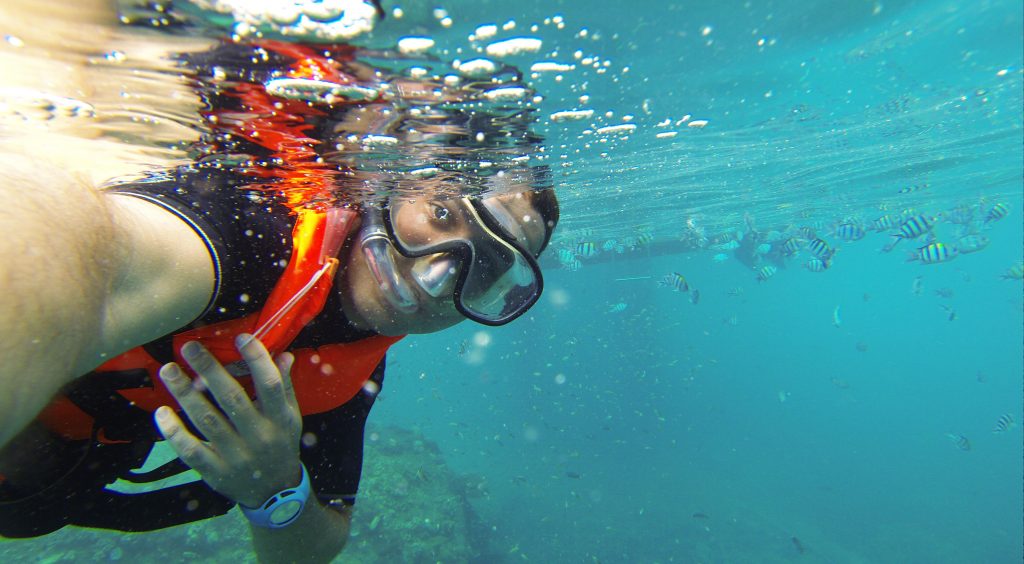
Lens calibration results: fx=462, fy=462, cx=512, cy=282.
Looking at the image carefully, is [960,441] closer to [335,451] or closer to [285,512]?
[335,451]

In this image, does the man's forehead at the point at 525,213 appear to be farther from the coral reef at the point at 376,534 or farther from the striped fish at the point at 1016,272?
the striped fish at the point at 1016,272

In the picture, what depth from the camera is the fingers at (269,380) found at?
6.63 ft

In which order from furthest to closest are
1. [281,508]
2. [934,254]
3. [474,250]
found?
[934,254]
[474,250]
[281,508]

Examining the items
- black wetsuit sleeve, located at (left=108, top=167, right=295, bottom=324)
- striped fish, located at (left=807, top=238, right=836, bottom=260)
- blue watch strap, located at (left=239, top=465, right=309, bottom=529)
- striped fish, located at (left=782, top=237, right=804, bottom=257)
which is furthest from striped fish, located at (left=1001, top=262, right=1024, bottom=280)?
black wetsuit sleeve, located at (left=108, top=167, right=295, bottom=324)

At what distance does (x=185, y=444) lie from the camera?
210 centimetres

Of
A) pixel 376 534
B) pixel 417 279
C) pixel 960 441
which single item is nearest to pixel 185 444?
pixel 417 279

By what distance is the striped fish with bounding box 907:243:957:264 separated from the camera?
40.1 ft

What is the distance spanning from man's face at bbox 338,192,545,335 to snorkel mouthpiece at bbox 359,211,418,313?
0.03 m

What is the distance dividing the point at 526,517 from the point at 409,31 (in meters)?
23.7

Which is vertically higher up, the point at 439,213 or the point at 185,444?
the point at 439,213

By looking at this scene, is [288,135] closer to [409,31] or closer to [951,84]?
[409,31]

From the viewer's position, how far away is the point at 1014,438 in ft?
214

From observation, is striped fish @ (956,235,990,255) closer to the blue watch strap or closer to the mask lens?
the mask lens

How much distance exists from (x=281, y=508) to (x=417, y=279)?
1.62 metres
